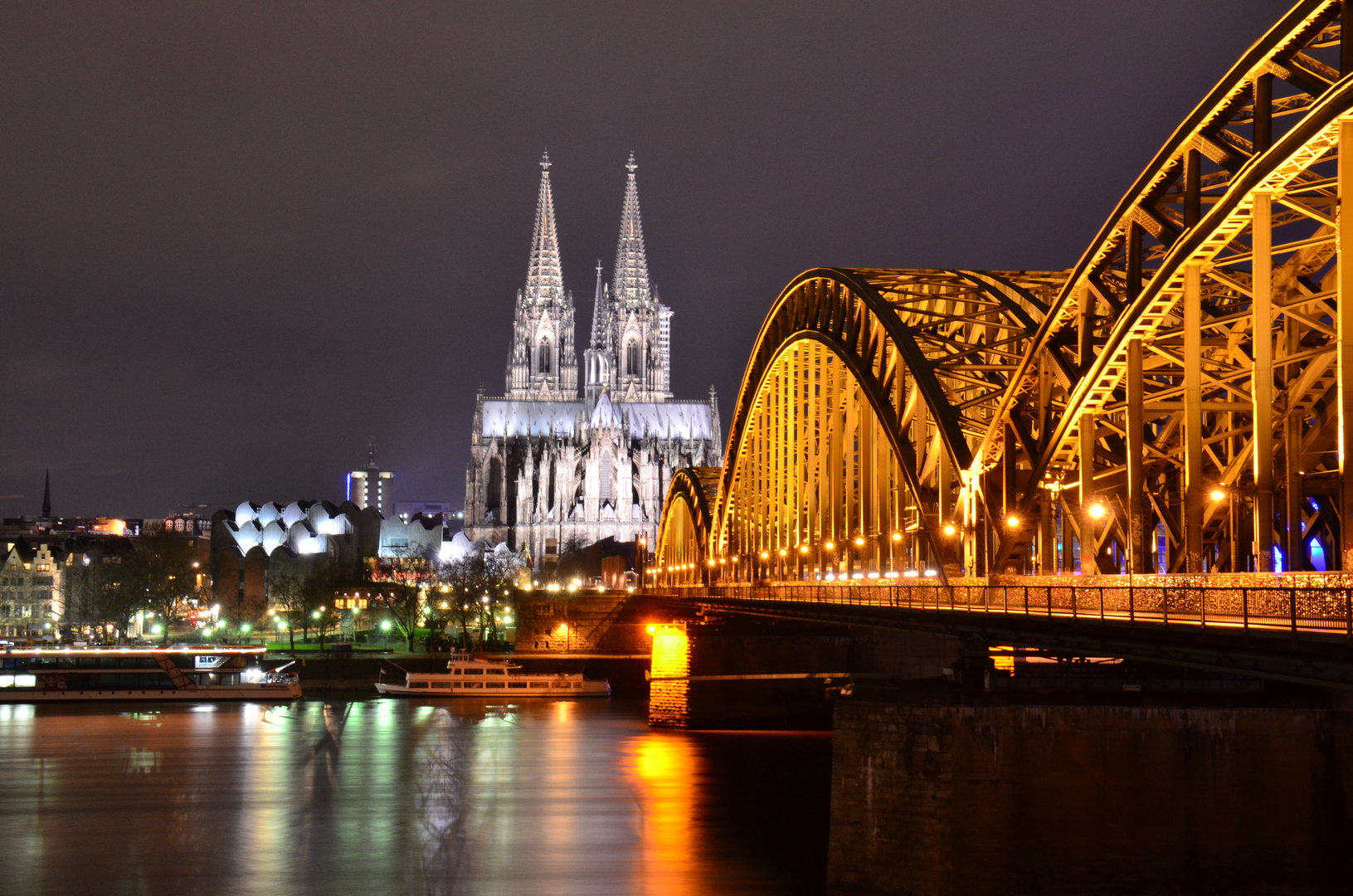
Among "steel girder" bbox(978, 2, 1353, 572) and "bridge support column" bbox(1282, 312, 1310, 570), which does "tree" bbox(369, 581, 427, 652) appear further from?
"bridge support column" bbox(1282, 312, 1310, 570)

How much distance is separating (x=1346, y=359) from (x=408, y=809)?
124ft

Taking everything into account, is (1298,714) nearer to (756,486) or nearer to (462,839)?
(462,839)

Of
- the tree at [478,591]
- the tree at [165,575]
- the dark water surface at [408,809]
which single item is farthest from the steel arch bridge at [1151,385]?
the tree at [165,575]

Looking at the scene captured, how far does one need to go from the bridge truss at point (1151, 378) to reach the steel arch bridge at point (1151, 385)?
0.07 m

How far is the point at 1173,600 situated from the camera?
22.6 metres

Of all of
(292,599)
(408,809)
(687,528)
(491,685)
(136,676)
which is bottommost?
(408,809)

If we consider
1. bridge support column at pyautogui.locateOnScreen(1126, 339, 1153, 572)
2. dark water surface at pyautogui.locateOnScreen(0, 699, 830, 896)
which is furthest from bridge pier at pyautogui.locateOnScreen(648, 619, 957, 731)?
bridge support column at pyautogui.locateOnScreen(1126, 339, 1153, 572)

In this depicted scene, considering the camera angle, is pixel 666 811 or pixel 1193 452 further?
pixel 666 811

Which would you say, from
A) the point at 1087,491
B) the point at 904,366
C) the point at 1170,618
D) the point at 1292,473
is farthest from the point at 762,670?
the point at 1170,618

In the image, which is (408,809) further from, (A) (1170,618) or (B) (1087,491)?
(A) (1170,618)

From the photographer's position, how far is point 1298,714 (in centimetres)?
2792

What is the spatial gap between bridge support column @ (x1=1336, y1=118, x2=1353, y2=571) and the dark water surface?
20.1m

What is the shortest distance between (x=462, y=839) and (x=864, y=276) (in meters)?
21.6

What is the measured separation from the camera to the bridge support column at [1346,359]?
64.8 feet
